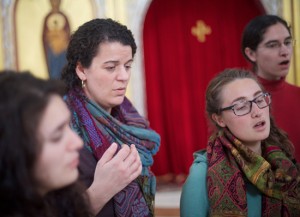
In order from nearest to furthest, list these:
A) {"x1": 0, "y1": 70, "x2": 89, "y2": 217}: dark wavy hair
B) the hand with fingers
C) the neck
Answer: {"x1": 0, "y1": 70, "x2": 89, "y2": 217}: dark wavy hair, the hand with fingers, the neck

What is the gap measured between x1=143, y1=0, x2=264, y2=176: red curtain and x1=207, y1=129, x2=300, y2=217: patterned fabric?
329cm

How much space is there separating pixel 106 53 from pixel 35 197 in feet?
2.29

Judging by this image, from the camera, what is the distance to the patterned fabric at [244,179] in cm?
165

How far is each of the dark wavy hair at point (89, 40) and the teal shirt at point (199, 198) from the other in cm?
62

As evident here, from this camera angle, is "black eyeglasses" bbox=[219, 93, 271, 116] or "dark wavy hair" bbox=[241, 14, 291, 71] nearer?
"black eyeglasses" bbox=[219, 93, 271, 116]

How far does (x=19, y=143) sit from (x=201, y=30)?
15.0ft

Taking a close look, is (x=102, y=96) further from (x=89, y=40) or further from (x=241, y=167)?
(x=241, y=167)

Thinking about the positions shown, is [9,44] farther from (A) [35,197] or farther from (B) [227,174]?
(A) [35,197]

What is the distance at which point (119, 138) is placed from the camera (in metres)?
1.62

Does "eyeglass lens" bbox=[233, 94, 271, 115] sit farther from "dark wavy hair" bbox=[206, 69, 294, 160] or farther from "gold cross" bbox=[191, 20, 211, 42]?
"gold cross" bbox=[191, 20, 211, 42]

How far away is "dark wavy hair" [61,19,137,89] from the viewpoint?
155 centimetres

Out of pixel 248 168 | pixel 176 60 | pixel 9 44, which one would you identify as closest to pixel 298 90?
pixel 248 168

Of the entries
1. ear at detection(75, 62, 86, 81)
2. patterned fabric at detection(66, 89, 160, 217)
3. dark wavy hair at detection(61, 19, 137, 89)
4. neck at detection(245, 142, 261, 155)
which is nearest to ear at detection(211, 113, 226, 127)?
neck at detection(245, 142, 261, 155)

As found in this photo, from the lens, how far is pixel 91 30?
1.58m
